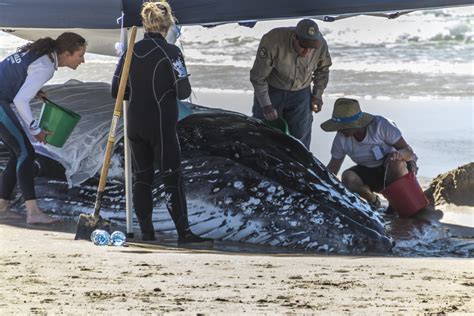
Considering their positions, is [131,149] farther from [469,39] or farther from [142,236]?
[469,39]

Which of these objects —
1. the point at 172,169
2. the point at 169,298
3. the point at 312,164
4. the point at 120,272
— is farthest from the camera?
the point at 312,164

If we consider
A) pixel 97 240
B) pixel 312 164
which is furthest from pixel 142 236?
pixel 312 164

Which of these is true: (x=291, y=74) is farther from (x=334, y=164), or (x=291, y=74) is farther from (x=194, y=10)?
(x=194, y=10)

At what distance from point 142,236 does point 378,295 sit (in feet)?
7.71

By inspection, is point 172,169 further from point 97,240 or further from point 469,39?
point 469,39

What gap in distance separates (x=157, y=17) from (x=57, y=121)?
1.42m

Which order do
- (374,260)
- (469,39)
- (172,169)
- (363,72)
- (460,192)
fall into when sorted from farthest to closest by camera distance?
(469,39) → (363,72) → (460,192) → (172,169) → (374,260)

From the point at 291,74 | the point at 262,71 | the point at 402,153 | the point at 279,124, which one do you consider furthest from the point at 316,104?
the point at 402,153

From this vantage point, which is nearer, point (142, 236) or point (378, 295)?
point (378, 295)

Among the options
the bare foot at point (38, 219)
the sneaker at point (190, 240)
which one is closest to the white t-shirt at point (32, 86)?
the bare foot at point (38, 219)

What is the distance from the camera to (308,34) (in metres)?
8.98

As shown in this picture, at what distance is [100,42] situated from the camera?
410 inches

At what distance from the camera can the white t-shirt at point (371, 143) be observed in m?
8.70

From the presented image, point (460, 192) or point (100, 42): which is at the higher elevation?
point (100, 42)
